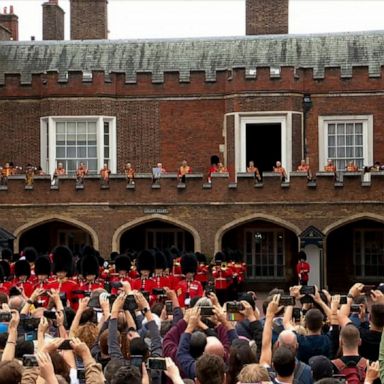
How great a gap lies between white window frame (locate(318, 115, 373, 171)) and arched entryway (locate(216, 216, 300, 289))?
7.84ft

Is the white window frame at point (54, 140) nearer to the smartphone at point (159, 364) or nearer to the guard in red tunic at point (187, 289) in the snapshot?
the guard in red tunic at point (187, 289)

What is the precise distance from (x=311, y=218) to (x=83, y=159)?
7488 millimetres

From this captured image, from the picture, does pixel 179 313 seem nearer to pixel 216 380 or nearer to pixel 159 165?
pixel 216 380

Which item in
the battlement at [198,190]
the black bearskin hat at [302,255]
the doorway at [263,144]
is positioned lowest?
the black bearskin hat at [302,255]

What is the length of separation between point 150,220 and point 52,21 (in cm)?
1241

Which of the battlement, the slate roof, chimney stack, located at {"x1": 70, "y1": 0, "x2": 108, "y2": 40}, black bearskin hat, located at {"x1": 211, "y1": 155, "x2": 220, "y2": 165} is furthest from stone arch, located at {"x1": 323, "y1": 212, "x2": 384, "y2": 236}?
chimney stack, located at {"x1": 70, "y1": 0, "x2": 108, "y2": 40}

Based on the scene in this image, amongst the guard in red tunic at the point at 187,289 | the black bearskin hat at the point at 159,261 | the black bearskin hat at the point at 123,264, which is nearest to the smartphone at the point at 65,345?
the guard in red tunic at the point at 187,289

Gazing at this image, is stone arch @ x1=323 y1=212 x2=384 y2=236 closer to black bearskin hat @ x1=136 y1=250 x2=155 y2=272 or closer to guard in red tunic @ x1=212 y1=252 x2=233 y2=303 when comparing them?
guard in red tunic @ x1=212 y1=252 x2=233 y2=303

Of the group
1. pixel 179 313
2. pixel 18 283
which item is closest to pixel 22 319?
pixel 179 313

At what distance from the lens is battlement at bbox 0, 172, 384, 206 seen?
2934 centimetres

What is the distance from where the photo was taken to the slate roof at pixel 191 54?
34.0 metres

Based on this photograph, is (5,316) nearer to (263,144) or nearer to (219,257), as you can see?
(219,257)

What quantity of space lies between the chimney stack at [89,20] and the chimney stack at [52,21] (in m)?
1.86

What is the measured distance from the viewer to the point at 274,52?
34469mm
